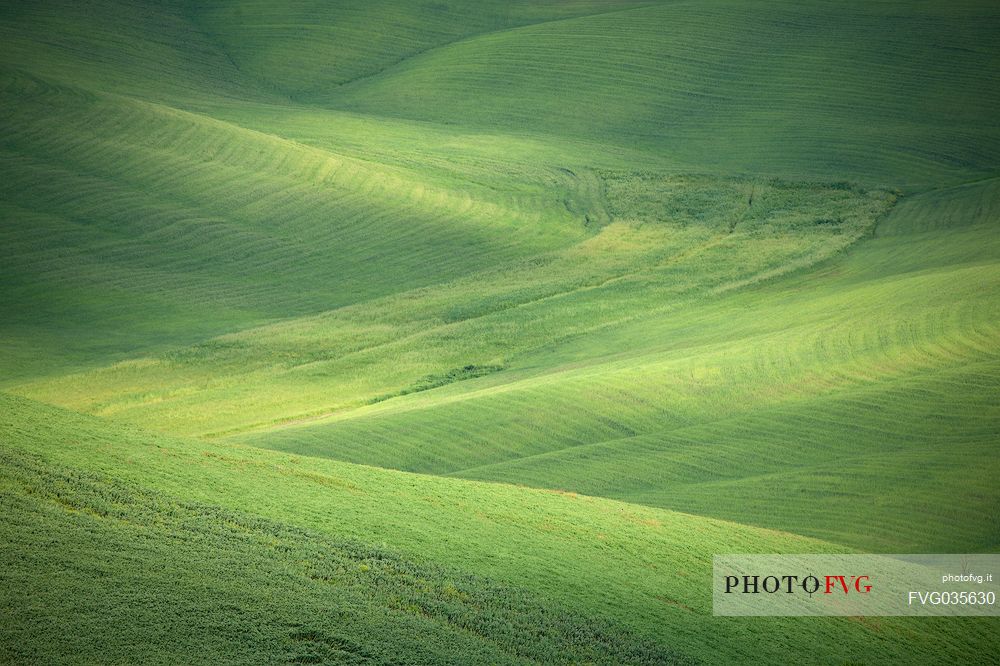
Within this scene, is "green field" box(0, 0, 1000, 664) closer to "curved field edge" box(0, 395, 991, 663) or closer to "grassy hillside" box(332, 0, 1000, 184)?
"curved field edge" box(0, 395, 991, 663)

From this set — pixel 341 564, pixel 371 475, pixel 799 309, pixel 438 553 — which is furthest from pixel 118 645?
pixel 799 309

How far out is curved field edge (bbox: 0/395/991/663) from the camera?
42.6 ft

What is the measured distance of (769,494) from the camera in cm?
2389

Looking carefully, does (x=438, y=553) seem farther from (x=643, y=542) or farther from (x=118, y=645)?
(x=118, y=645)

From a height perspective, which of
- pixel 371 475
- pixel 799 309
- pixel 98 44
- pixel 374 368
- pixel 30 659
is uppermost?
pixel 98 44

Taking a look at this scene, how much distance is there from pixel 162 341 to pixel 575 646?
2757 cm

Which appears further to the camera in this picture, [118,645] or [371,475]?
[371,475]

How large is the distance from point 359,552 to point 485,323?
2501 cm

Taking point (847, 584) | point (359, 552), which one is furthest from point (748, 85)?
point (359, 552)

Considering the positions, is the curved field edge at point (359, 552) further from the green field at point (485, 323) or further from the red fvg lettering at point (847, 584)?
the red fvg lettering at point (847, 584)

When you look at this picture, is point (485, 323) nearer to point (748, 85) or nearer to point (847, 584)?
point (847, 584)

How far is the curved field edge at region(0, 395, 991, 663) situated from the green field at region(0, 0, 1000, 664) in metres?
0.07

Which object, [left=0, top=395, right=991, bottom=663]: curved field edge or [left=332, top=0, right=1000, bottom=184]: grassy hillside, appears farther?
[left=332, top=0, right=1000, bottom=184]: grassy hillside

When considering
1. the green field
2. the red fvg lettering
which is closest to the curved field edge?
the green field
